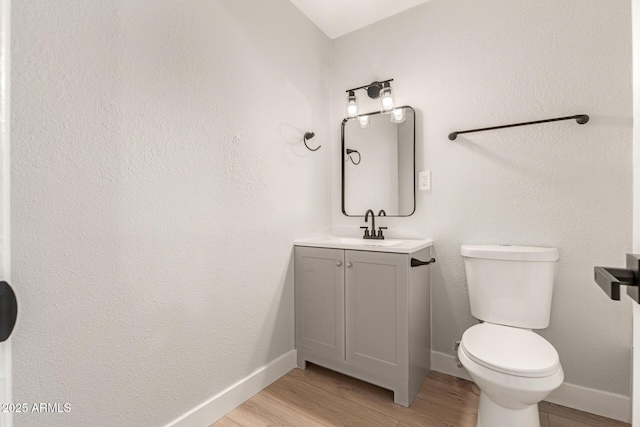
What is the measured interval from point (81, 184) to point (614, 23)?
8.24ft

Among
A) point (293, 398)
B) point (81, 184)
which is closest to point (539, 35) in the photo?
point (81, 184)

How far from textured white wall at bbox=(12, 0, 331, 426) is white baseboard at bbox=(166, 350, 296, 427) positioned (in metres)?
0.03

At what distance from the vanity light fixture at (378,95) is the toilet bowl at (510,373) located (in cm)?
150

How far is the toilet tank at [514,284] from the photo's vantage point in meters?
1.49

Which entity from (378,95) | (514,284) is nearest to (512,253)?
(514,284)

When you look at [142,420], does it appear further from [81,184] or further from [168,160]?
[168,160]

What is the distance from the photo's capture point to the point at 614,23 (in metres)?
1.47

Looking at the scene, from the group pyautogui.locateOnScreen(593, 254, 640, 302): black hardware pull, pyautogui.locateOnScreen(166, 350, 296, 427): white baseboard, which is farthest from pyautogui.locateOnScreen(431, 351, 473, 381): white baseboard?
pyautogui.locateOnScreen(593, 254, 640, 302): black hardware pull

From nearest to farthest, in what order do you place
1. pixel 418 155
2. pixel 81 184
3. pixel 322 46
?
pixel 81 184, pixel 418 155, pixel 322 46

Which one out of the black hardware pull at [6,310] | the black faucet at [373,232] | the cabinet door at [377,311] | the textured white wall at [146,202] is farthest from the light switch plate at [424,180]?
the black hardware pull at [6,310]

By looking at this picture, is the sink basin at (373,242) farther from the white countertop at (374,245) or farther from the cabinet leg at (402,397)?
the cabinet leg at (402,397)

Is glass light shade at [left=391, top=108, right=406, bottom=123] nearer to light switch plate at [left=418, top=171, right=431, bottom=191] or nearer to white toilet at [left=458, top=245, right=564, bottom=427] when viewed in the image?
light switch plate at [left=418, top=171, right=431, bottom=191]

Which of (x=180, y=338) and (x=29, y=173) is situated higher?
(x=29, y=173)

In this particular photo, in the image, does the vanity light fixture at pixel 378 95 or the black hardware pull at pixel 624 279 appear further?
the vanity light fixture at pixel 378 95
